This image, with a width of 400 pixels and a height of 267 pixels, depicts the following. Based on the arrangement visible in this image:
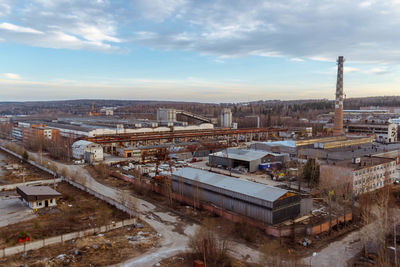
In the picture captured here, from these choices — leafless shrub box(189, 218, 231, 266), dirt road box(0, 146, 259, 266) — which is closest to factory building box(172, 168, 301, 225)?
dirt road box(0, 146, 259, 266)

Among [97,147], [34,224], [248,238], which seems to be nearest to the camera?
[248,238]

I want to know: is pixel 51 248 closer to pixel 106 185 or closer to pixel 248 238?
pixel 248 238

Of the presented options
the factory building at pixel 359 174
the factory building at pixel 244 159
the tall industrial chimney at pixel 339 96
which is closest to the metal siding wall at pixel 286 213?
the factory building at pixel 359 174

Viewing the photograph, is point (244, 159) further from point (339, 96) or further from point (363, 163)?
point (339, 96)

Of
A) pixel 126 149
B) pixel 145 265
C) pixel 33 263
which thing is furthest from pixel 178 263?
pixel 126 149

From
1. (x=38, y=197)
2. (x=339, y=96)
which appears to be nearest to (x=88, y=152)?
(x=38, y=197)

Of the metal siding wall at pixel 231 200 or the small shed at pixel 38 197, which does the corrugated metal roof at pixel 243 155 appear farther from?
the small shed at pixel 38 197

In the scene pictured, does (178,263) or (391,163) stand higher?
(391,163)
